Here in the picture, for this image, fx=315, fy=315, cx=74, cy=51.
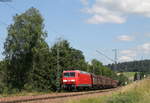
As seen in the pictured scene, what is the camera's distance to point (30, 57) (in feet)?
200

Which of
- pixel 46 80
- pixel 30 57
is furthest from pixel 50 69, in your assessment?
pixel 30 57

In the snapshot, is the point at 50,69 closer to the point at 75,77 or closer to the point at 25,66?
the point at 25,66

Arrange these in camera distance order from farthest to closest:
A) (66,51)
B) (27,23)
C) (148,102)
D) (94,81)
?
(27,23), (66,51), (94,81), (148,102)

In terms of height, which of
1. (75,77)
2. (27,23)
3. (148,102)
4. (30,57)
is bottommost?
(148,102)

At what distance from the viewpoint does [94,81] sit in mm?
55844

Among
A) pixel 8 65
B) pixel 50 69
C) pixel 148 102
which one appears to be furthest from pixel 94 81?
pixel 148 102

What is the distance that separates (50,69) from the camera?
57.1 metres

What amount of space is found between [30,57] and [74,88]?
59.9 ft

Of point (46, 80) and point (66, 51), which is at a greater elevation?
point (66, 51)

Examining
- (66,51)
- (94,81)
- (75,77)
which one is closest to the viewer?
(75,77)

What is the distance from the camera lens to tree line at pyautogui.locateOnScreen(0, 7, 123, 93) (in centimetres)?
5765

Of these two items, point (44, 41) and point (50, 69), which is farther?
point (44, 41)

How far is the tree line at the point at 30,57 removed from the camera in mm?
→ 57647

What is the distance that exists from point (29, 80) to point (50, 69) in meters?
5.01
